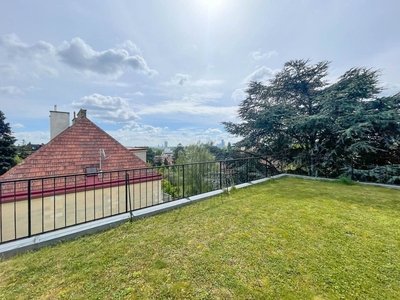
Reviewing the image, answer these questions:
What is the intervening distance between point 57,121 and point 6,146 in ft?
46.5

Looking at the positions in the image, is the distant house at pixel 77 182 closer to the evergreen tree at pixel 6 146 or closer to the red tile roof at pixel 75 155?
the red tile roof at pixel 75 155

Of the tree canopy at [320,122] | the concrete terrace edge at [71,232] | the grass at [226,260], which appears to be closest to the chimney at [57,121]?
the tree canopy at [320,122]

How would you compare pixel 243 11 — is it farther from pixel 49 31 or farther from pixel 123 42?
pixel 49 31

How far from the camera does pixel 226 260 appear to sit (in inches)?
72.2

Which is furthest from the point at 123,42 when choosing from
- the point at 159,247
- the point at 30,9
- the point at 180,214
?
the point at 159,247

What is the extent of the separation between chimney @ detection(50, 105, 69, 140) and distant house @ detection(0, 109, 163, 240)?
5.67 feet

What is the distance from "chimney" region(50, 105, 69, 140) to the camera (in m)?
8.45

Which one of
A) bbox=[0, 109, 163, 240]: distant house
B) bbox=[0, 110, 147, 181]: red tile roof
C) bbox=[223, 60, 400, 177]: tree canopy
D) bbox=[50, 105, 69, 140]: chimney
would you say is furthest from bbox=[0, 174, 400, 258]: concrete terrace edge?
bbox=[50, 105, 69, 140]: chimney

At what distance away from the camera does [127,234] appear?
96.6 inches

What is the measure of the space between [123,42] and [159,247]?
810 centimetres

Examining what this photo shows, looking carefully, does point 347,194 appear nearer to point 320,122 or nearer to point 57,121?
point 320,122

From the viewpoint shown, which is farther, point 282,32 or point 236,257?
point 282,32

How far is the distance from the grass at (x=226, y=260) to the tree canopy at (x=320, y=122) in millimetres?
4087

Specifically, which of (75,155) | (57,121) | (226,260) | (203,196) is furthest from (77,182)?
(226,260)
